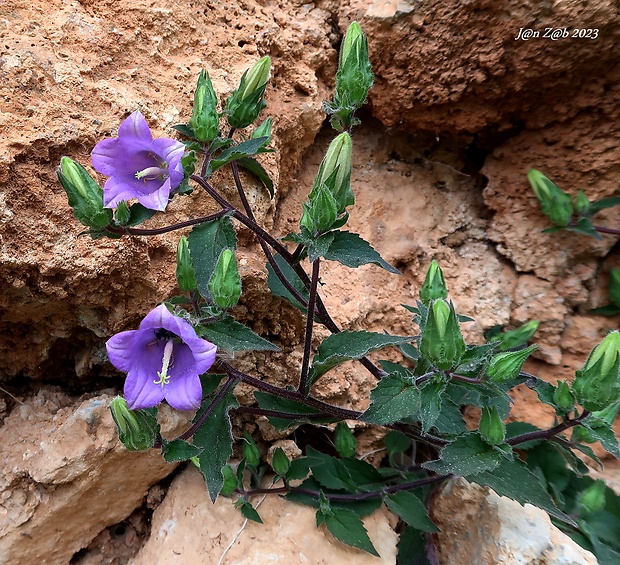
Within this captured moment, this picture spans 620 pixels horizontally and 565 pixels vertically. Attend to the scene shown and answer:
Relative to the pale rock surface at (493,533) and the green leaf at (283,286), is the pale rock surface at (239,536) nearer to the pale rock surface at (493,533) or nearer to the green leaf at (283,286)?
the pale rock surface at (493,533)

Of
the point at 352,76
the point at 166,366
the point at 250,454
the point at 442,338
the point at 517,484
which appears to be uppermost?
the point at 352,76

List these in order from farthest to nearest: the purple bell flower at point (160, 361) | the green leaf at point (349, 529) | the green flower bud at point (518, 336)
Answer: the green flower bud at point (518, 336), the green leaf at point (349, 529), the purple bell flower at point (160, 361)

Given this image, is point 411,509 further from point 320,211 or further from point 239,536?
point 320,211

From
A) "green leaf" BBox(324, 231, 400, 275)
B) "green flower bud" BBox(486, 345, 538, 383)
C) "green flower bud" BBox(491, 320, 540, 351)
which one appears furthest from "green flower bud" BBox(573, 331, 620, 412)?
"green flower bud" BBox(491, 320, 540, 351)

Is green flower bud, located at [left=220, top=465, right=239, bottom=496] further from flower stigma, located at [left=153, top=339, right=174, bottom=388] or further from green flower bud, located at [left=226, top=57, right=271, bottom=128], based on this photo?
green flower bud, located at [left=226, top=57, right=271, bottom=128]

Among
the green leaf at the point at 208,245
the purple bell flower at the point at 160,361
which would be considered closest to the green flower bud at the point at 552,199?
the green leaf at the point at 208,245

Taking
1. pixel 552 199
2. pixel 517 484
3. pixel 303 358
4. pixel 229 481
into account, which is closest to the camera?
pixel 517 484

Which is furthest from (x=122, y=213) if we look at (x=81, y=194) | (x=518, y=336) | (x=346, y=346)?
(x=518, y=336)
